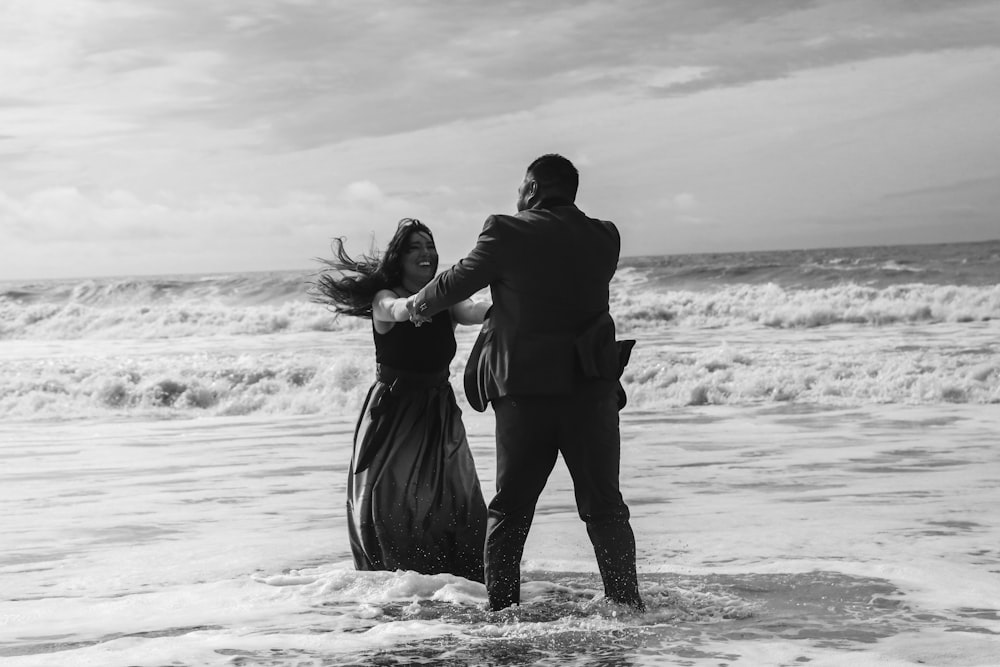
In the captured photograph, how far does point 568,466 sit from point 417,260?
4.57 feet

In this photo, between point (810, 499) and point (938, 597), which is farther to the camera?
point (810, 499)

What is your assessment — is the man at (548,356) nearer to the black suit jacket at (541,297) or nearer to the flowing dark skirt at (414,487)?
the black suit jacket at (541,297)

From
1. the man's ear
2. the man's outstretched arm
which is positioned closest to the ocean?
the man's outstretched arm

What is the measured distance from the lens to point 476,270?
4.10 m

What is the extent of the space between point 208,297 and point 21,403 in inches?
1012

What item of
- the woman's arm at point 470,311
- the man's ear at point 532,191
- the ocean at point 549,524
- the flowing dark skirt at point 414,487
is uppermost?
the man's ear at point 532,191

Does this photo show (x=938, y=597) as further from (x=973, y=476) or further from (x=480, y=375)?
(x=973, y=476)

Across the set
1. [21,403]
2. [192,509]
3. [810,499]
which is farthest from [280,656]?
[21,403]

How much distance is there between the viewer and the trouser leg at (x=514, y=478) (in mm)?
4133

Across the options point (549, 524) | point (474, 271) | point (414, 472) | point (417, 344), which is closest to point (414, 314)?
point (474, 271)

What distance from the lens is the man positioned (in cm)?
409

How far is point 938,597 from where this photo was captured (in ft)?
15.7

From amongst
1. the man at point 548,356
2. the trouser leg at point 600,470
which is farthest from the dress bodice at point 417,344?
the trouser leg at point 600,470

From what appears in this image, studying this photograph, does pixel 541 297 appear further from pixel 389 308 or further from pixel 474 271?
pixel 389 308
